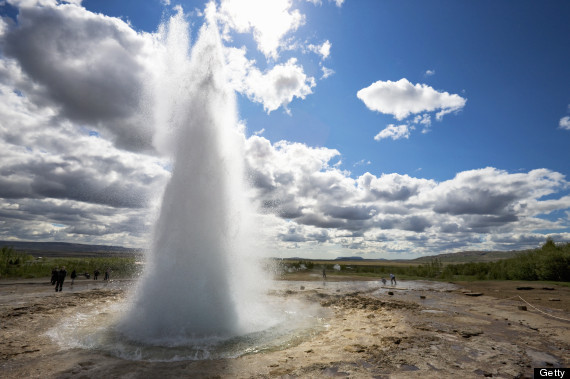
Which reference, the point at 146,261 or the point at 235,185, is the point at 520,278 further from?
the point at 146,261

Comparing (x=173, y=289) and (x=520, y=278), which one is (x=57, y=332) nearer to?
(x=173, y=289)

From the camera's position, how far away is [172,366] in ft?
21.3

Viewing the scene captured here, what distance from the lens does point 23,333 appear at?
915 centimetres

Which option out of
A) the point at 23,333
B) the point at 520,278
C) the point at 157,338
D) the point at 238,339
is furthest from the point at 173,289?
the point at 520,278

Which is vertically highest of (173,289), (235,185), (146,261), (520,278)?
(235,185)

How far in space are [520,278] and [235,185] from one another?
37868 mm

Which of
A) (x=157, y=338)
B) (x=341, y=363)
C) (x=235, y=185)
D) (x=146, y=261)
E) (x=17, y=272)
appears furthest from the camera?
(x=17, y=272)

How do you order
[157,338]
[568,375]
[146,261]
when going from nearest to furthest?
[568,375] < [157,338] < [146,261]

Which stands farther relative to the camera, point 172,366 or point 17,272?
point 17,272

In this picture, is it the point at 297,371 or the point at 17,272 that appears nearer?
the point at 297,371

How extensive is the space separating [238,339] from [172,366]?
2.56 m

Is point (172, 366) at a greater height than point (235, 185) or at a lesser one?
lesser

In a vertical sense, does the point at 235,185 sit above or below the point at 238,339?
above

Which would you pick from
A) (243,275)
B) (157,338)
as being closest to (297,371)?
(157,338)
